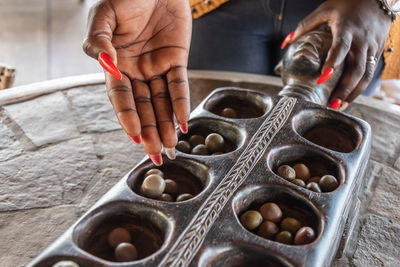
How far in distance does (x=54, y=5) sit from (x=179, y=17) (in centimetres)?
317

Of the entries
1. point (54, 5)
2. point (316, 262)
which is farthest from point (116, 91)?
point (54, 5)

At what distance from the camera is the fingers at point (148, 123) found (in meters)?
0.66

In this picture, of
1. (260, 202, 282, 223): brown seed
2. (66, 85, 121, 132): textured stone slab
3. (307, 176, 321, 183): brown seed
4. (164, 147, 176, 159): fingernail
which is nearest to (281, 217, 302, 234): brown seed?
(260, 202, 282, 223): brown seed

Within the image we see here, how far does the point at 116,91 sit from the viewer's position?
0.67 m

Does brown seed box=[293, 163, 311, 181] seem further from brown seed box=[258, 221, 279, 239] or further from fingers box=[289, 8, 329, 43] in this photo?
fingers box=[289, 8, 329, 43]

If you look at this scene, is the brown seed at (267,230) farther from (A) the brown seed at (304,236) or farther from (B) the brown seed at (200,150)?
(B) the brown seed at (200,150)

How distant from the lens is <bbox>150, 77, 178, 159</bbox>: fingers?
2.23 feet

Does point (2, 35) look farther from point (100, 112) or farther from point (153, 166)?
point (153, 166)

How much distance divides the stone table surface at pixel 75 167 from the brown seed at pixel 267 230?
0.16 meters

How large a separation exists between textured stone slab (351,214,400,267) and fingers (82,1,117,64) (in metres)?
0.56

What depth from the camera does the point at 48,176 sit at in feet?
2.70

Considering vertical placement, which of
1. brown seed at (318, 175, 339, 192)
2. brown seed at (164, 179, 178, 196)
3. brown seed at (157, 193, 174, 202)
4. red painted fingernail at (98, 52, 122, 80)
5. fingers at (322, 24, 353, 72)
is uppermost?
red painted fingernail at (98, 52, 122, 80)

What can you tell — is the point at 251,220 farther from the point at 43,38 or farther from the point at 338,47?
the point at 43,38

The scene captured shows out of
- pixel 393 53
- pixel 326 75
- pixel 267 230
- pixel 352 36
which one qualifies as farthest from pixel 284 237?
pixel 393 53
